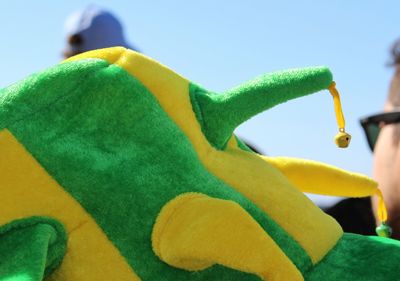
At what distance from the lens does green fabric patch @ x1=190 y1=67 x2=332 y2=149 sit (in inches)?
20.0

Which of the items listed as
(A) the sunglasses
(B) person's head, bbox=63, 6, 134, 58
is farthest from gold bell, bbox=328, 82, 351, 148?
(B) person's head, bbox=63, 6, 134, 58

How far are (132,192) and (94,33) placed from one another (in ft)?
5.08

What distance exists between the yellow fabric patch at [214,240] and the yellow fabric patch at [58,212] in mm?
39

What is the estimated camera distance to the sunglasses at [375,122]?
1.51 meters

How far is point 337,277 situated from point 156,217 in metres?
0.17

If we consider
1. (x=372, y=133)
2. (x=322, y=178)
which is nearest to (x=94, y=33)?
(x=372, y=133)

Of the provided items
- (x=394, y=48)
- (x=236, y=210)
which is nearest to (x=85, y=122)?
(x=236, y=210)

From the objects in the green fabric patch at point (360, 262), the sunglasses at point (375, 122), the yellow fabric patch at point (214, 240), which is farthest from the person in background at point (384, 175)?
the yellow fabric patch at point (214, 240)

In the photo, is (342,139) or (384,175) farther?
(384,175)

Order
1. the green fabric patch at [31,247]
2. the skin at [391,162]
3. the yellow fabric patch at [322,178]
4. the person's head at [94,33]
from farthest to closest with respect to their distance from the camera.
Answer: the person's head at [94,33] → the skin at [391,162] → the yellow fabric patch at [322,178] → the green fabric patch at [31,247]

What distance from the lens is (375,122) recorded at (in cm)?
157

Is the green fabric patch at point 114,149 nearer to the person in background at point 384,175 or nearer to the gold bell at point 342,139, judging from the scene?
the gold bell at point 342,139

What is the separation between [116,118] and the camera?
467 millimetres

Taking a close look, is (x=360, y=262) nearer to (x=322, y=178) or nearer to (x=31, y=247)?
(x=322, y=178)
